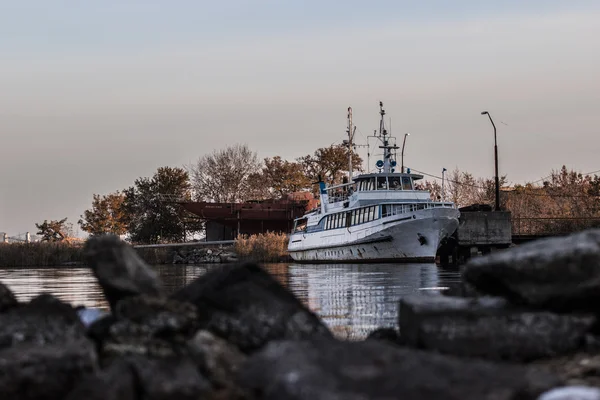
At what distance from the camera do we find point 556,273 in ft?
20.8

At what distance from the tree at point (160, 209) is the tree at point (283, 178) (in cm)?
892

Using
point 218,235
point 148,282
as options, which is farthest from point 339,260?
point 148,282

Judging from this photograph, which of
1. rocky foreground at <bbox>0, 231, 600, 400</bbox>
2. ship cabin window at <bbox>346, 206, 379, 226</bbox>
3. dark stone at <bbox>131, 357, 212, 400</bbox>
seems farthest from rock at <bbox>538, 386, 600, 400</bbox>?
ship cabin window at <bbox>346, 206, 379, 226</bbox>

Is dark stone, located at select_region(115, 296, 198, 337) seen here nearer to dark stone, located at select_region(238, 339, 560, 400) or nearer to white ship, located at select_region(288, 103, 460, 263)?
dark stone, located at select_region(238, 339, 560, 400)

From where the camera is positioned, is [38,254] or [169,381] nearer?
[169,381]

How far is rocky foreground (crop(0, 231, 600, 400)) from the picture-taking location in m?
5.02

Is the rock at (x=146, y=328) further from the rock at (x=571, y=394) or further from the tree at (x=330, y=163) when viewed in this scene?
the tree at (x=330, y=163)

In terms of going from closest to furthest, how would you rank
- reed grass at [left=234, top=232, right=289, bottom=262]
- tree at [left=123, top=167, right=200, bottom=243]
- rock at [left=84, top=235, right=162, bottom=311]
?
1. rock at [left=84, top=235, right=162, bottom=311]
2. reed grass at [left=234, top=232, right=289, bottom=262]
3. tree at [left=123, top=167, right=200, bottom=243]

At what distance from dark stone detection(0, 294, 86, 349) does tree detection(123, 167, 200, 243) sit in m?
67.5

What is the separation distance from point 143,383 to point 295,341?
1.04 metres

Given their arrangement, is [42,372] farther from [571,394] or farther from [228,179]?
[228,179]

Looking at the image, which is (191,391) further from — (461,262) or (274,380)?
(461,262)

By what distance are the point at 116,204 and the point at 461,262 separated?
4690 centimetres

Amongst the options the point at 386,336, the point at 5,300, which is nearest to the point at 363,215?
the point at 386,336
